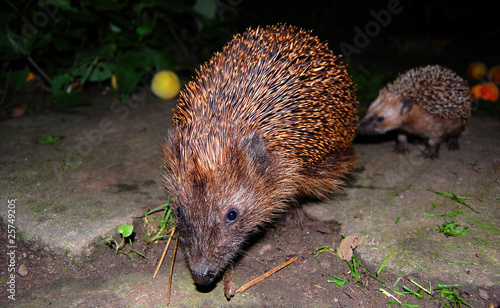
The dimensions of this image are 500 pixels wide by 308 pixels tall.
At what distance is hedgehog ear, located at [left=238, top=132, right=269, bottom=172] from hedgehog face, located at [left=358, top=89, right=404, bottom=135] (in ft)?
9.53

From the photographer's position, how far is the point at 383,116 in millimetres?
5777

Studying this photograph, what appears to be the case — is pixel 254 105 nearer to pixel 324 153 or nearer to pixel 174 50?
pixel 324 153

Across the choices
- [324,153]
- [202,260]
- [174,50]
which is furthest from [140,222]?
[174,50]

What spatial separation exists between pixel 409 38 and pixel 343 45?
2.25m

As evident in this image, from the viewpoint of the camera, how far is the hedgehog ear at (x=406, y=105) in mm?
5547

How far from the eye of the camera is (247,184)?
3201 mm

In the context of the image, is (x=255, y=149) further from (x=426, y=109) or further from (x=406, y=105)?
(x=426, y=109)

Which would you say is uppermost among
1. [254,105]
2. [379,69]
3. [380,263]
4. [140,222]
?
[254,105]

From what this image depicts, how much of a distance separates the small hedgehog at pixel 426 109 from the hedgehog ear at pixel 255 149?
2905mm

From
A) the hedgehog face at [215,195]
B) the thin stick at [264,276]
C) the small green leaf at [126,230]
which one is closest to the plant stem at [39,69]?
the small green leaf at [126,230]

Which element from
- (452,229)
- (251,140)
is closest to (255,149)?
(251,140)

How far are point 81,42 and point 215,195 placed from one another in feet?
18.6

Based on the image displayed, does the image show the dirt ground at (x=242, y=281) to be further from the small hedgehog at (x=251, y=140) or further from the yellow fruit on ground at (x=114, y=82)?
the yellow fruit on ground at (x=114, y=82)

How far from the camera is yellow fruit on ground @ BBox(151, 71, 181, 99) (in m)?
6.98
